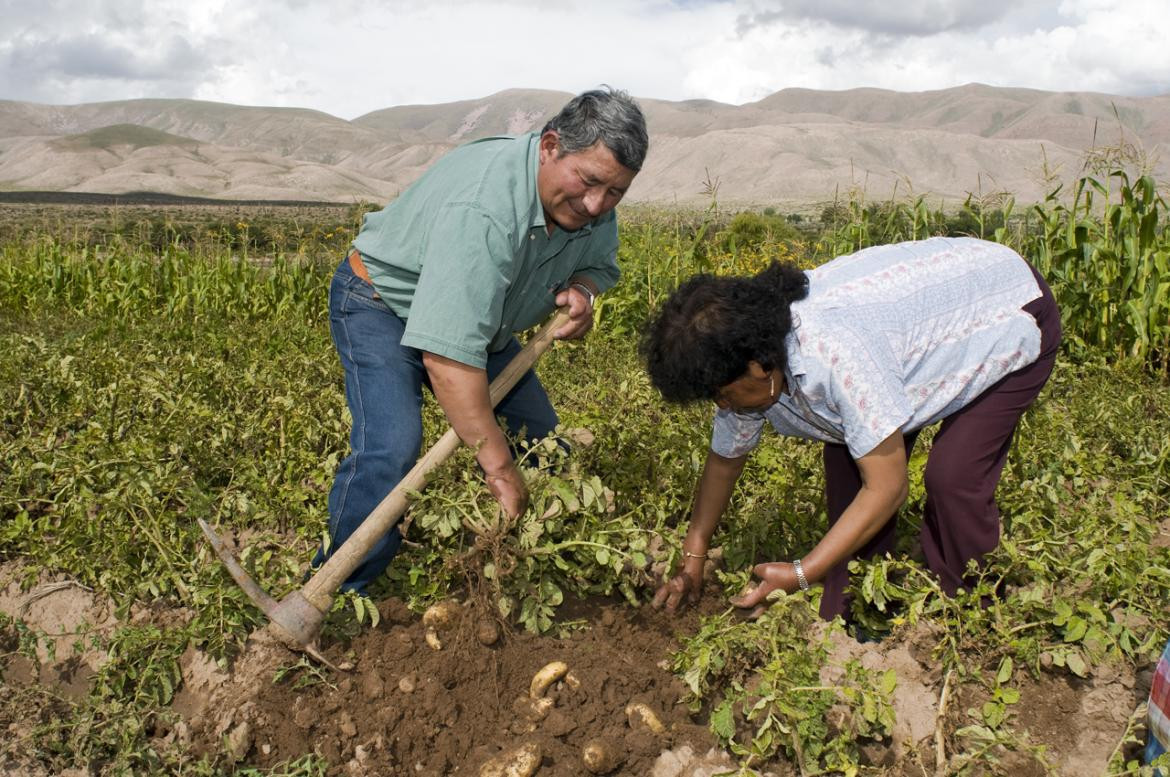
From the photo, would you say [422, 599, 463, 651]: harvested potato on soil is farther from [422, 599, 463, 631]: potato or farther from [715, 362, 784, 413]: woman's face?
[715, 362, 784, 413]: woman's face

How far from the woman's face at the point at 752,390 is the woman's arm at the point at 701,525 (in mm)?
380

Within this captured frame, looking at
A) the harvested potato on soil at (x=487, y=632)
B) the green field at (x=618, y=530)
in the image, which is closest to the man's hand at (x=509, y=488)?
the green field at (x=618, y=530)

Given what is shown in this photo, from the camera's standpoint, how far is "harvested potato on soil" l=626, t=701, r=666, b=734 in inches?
98.3

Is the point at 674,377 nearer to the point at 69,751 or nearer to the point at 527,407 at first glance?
the point at 527,407

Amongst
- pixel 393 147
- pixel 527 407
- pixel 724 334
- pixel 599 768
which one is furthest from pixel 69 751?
pixel 393 147

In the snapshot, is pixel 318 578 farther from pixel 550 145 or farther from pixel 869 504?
pixel 869 504

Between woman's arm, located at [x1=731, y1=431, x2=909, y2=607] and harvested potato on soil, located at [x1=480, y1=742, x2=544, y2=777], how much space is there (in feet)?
2.60

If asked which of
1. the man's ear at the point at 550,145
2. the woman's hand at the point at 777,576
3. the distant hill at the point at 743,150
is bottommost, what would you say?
the distant hill at the point at 743,150

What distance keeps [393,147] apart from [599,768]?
166096 mm

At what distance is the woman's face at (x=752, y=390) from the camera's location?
2217 millimetres

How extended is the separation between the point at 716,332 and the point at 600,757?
118 cm

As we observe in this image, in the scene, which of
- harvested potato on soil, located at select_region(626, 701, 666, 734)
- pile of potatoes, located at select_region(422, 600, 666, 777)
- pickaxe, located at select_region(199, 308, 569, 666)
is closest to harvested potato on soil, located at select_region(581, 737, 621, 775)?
pile of potatoes, located at select_region(422, 600, 666, 777)

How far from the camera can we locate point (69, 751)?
8.02 feet

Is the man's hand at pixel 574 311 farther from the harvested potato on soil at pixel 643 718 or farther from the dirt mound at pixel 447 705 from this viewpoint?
the harvested potato on soil at pixel 643 718
